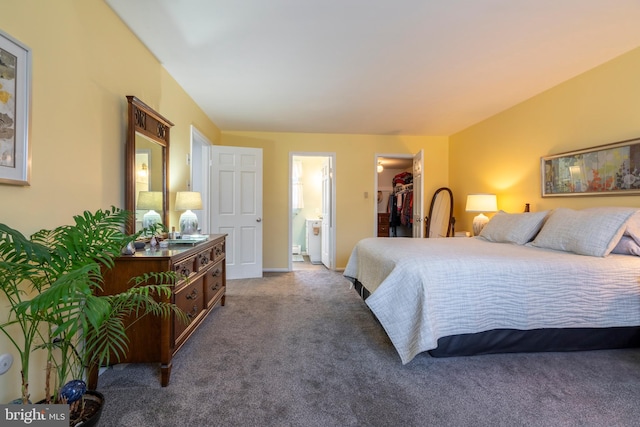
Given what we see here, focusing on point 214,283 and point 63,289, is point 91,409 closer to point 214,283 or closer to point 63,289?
point 63,289

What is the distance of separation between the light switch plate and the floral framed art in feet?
13.6

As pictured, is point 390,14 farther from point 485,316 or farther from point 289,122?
point 289,122

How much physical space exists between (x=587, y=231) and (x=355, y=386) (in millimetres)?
2086

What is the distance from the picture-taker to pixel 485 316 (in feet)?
6.44

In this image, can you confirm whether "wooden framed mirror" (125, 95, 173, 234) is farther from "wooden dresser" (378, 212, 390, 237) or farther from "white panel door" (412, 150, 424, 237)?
"wooden dresser" (378, 212, 390, 237)

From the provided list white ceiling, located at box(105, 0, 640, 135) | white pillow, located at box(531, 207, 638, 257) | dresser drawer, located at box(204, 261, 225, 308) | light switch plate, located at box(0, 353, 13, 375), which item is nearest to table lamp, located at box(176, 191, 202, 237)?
dresser drawer, located at box(204, 261, 225, 308)

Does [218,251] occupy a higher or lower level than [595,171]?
lower

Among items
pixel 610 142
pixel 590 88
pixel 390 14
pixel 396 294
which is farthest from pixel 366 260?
pixel 590 88

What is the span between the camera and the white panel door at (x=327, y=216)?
5.11 meters

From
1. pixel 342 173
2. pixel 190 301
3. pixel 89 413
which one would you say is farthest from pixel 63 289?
pixel 342 173

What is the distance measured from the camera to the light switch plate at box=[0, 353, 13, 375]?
4.12 ft

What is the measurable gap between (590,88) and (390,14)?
2.21 m

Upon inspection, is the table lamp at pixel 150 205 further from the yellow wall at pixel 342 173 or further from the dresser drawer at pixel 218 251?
the yellow wall at pixel 342 173

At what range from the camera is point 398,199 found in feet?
20.9
